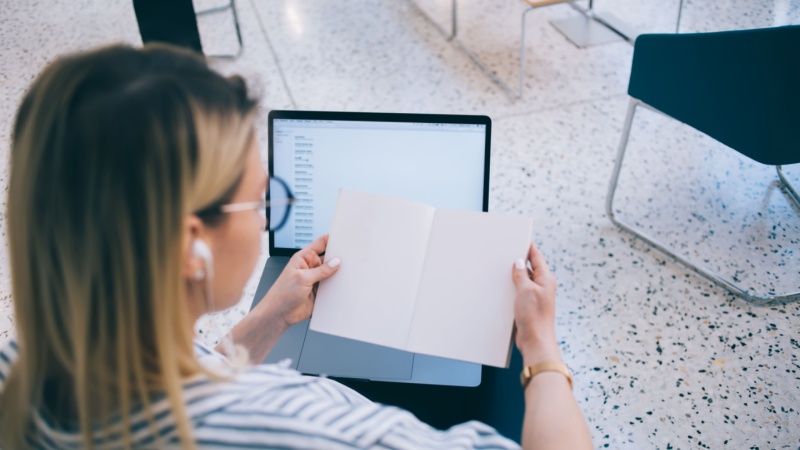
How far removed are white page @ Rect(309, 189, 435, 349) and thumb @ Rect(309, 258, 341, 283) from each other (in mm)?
19

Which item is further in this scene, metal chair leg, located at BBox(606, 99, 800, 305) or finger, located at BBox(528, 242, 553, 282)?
metal chair leg, located at BBox(606, 99, 800, 305)

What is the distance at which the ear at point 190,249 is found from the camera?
58 cm

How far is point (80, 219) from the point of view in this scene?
0.53 metres

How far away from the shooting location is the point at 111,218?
52cm

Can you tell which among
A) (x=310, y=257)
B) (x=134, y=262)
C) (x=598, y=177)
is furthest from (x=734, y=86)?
(x=134, y=262)

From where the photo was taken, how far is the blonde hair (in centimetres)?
52

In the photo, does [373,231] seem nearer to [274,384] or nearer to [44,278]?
[274,384]

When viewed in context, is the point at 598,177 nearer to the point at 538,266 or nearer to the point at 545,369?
the point at 538,266

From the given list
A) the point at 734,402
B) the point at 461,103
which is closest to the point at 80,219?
the point at 734,402

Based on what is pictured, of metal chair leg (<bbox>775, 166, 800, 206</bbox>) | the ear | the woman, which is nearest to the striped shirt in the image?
the woman

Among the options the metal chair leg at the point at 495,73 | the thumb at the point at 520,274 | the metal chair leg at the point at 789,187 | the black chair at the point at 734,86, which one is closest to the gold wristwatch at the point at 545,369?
the thumb at the point at 520,274

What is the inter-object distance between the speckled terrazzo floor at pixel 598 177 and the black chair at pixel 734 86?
0.23 m

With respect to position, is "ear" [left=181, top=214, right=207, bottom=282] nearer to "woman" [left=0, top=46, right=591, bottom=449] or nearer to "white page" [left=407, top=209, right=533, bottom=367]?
"woman" [left=0, top=46, right=591, bottom=449]

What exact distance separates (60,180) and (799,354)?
5.96 ft
